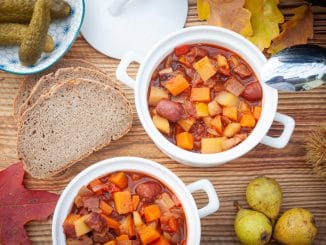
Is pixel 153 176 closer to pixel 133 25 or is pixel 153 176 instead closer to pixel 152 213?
pixel 152 213

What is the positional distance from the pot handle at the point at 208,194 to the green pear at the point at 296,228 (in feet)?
0.70

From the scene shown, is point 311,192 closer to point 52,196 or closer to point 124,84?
point 124,84

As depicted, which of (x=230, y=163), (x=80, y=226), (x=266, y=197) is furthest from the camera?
(x=230, y=163)

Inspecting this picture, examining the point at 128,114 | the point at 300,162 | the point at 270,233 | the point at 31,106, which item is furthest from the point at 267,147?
the point at 31,106

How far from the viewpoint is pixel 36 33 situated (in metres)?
1.83

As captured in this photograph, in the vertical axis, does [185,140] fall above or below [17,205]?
above

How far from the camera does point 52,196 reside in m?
1.95

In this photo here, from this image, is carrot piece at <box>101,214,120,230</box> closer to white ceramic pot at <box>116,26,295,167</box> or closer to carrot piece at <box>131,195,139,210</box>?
carrot piece at <box>131,195,139,210</box>

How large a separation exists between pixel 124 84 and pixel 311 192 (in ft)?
2.17

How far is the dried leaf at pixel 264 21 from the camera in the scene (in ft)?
6.35

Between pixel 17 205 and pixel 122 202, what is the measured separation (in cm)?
Result: 34

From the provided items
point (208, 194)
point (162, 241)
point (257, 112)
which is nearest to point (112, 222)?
point (162, 241)

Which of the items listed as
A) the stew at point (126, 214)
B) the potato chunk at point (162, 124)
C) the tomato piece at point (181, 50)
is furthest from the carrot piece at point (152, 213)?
the tomato piece at point (181, 50)

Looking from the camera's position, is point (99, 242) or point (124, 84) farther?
point (124, 84)
